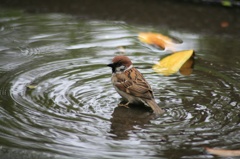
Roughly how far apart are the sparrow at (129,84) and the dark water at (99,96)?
0.13 m

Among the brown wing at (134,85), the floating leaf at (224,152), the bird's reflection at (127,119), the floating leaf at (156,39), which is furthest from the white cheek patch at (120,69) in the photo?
the floating leaf at (224,152)

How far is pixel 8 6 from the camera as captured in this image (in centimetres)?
952

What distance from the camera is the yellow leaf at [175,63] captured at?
687 centimetres

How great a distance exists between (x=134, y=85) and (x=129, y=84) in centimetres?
6

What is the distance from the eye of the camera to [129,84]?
6066 mm

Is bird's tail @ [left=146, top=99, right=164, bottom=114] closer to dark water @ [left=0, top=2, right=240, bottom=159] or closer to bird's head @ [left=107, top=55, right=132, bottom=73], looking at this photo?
dark water @ [left=0, top=2, right=240, bottom=159]

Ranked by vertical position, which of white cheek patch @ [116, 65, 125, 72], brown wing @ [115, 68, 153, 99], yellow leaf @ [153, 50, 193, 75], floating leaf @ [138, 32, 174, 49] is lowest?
brown wing @ [115, 68, 153, 99]

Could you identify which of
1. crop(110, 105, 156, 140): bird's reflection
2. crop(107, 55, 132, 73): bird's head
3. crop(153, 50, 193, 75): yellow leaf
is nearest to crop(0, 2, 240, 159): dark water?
crop(110, 105, 156, 140): bird's reflection

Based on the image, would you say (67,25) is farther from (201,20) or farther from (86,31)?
(201,20)

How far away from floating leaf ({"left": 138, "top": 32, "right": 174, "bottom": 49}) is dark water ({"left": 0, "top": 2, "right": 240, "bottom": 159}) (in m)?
0.16

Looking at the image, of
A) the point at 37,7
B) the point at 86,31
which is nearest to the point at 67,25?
the point at 86,31

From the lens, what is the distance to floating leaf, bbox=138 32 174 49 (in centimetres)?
784

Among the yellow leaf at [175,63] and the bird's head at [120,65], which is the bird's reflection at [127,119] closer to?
the bird's head at [120,65]

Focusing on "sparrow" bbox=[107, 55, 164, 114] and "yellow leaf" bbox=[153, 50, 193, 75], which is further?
"yellow leaf" bbox=[153, 50, 193, 75]
